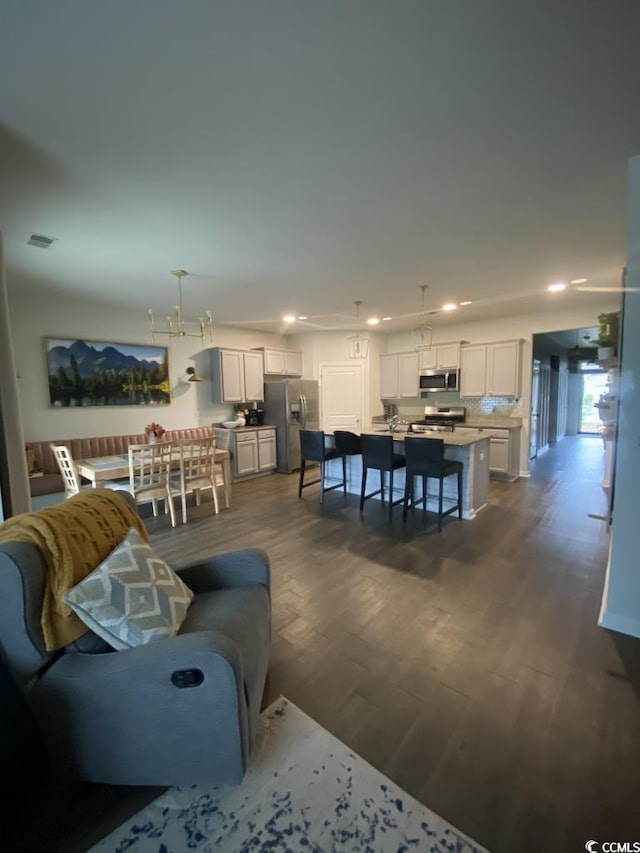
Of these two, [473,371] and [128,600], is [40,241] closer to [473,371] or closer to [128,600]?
[128,600]

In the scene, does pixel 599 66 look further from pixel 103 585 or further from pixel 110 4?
pixel 103 585

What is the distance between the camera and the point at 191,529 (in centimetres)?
380

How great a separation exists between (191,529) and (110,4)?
3.73m

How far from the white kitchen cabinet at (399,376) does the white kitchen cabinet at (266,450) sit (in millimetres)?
2513

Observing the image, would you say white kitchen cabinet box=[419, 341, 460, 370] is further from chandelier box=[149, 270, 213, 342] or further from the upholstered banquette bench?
the upholstered banquette bench

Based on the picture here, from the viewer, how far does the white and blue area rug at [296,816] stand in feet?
3.67

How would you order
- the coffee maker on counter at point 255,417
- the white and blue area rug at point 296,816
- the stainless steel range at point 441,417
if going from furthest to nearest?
the coffee maker on counter at point 255,417 < the stainless steel range at point 441,417 < the white and blue area rug at point 296,816

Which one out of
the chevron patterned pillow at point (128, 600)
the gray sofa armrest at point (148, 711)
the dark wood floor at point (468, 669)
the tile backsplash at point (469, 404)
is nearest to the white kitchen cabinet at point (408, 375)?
the tile backsplash at point (469, 404)

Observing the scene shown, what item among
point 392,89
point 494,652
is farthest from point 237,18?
point 494,652

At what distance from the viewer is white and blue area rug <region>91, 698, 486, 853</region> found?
3.67 ft

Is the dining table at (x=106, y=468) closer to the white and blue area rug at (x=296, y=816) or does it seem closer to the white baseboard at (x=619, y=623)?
the white and blue area rug at (x=296, y=816)

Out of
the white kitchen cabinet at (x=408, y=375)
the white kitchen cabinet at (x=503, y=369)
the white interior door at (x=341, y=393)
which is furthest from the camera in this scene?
the white interior door at (x=341, y=393)

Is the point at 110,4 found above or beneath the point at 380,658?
above

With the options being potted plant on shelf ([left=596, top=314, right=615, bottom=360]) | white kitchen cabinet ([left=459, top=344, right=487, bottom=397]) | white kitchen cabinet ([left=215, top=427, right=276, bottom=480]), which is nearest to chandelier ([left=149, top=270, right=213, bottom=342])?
white kitchen cabinet ([left=215, top=427, right=276, bottom=480])
